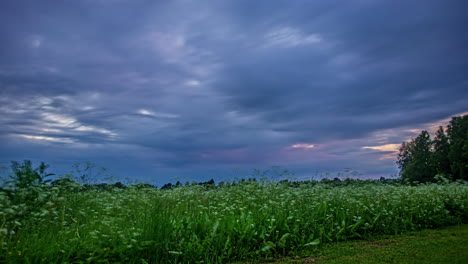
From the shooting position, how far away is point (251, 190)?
908 centimetres

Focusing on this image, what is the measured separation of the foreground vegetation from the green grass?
31cm

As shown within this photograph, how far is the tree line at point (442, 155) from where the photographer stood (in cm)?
2738

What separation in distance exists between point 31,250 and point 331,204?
5.97 metres

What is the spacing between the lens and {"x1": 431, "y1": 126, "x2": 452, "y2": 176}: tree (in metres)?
28.9

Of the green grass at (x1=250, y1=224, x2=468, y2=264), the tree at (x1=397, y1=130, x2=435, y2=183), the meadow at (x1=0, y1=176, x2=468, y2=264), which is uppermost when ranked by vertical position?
the tree at (x1=397, y1=130, x2=435, y2=183)

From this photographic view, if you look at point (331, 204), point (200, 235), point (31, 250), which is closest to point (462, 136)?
point (331, 204)

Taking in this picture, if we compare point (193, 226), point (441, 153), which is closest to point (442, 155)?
point (441, 153)

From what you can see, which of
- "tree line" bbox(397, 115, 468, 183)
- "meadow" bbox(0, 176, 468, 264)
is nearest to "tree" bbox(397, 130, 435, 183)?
"tree line" bbox(397, 115, 468, 183)

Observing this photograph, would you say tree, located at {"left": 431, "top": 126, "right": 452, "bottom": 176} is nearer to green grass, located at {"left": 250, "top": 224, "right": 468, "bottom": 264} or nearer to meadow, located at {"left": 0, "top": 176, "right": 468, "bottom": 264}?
meadow, located at {"left": 0, "top": 176, "right": 468, "bottom": 264}

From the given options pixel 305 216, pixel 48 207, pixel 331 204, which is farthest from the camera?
pixel 331 204

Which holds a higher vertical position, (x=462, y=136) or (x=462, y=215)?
(x=462, y=136)

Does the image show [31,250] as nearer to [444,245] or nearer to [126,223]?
[126,223]

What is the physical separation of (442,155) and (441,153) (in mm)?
485

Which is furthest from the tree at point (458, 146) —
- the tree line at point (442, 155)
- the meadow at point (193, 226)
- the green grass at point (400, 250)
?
the green grass at point (400, 250)
